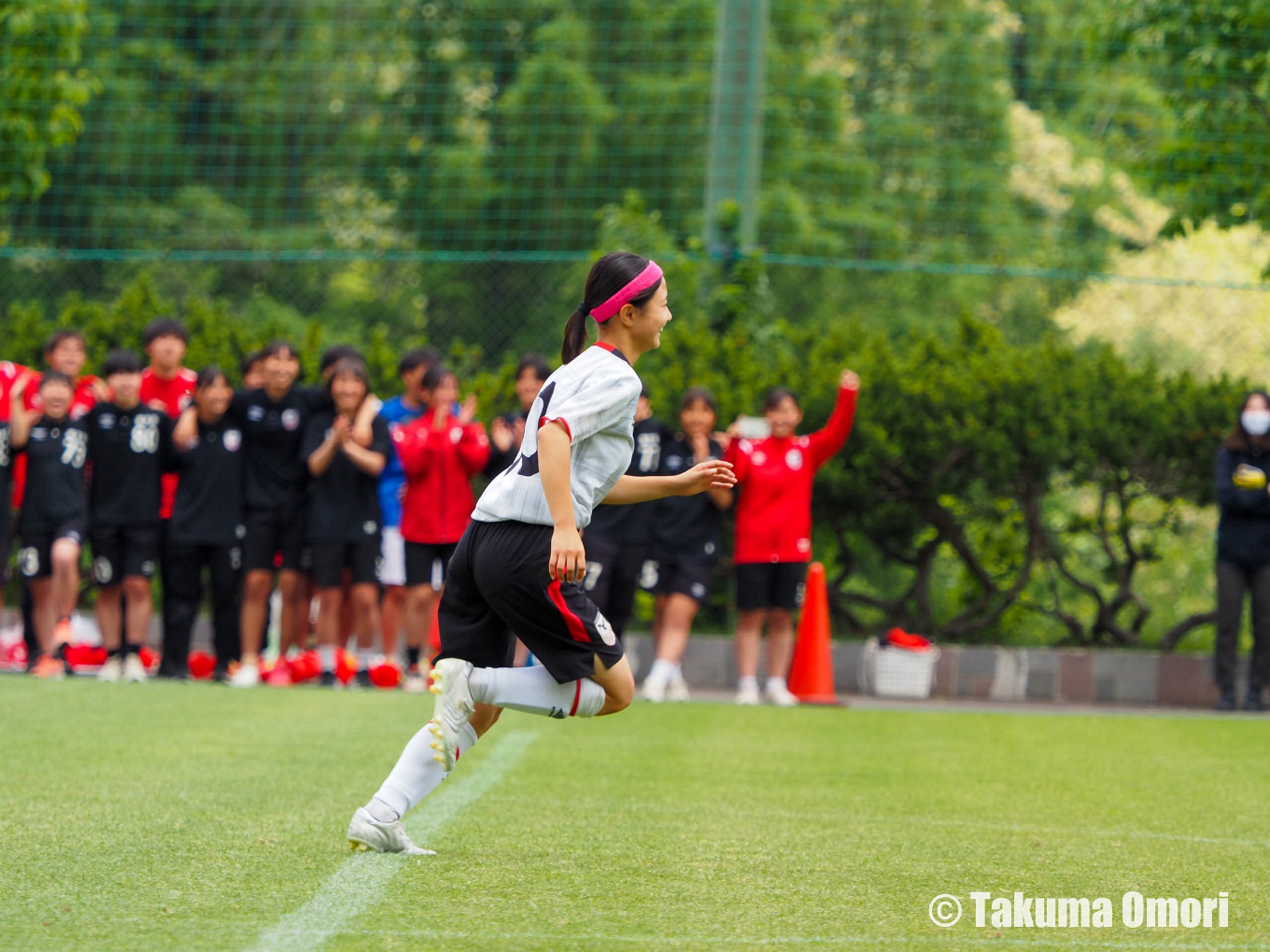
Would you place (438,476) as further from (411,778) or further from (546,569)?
(546,569)

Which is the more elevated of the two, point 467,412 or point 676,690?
point 467,412

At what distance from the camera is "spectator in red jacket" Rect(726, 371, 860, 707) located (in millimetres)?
10531

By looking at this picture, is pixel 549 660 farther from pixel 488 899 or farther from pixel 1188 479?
pixel 1188 479

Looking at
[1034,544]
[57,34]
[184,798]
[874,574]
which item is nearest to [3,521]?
[57,34]

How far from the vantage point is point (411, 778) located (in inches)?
173

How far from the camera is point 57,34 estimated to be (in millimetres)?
12852

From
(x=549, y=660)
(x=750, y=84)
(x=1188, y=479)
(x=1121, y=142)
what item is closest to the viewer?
(x=549, y=660)

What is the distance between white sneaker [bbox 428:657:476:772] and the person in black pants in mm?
6408

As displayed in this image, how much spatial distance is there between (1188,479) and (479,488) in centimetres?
523

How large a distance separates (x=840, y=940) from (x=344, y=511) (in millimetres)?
7173

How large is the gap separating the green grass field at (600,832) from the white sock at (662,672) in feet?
4.88

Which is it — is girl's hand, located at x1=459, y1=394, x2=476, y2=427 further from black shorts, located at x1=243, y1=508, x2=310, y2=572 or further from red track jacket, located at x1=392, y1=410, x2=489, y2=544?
black shorts, located at x1=243, y1=508, x2=310, y2=572

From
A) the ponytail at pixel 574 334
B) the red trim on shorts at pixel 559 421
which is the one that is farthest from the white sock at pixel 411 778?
the ponytail at pixel 574 334

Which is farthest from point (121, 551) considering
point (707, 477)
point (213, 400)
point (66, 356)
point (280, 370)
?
point (707, 477)
